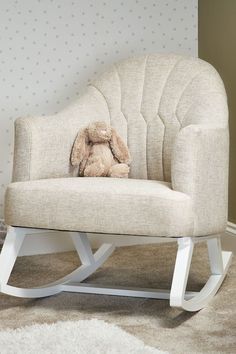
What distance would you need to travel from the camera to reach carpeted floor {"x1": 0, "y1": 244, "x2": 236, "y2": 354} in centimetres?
203

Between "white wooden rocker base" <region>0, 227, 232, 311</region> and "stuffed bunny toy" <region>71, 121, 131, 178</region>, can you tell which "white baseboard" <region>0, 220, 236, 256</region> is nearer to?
"white wooden rocker base" <region>0, 227, 232, 311</region>

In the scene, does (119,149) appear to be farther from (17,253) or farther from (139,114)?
(17,253)

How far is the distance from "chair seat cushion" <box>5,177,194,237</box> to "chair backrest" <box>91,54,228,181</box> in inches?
14.4

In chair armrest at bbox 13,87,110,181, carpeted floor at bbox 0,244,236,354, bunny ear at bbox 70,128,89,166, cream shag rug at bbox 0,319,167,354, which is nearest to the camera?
cream shag rug at bbox 0,319,167,354

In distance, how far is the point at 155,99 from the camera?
2.70 meters

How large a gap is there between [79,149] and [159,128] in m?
0.33

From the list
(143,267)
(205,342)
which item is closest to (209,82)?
(143,267)

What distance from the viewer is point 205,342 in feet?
6.48

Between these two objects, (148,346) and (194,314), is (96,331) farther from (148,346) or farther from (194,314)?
(194,314)

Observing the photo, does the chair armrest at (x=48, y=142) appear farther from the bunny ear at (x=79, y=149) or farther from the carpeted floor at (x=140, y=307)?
the carpeted floor at (x=140, y=307)

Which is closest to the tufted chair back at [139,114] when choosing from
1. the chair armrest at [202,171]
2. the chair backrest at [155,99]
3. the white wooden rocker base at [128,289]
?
the chair backrest at [155,99]

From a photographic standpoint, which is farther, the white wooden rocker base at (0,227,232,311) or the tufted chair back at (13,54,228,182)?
the tufted chair back at (13,54,228,182)

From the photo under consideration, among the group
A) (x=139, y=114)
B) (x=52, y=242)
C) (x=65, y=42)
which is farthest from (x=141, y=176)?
(x=65, y=42)

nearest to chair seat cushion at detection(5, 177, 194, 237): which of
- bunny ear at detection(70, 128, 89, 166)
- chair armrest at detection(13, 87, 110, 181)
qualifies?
chair armrest at detection(13, 87, 110, 181)
